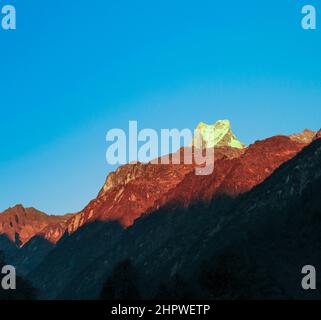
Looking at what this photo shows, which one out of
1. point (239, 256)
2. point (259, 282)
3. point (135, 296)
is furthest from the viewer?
point (135, 296)

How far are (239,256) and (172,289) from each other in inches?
761

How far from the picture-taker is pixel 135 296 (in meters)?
143
